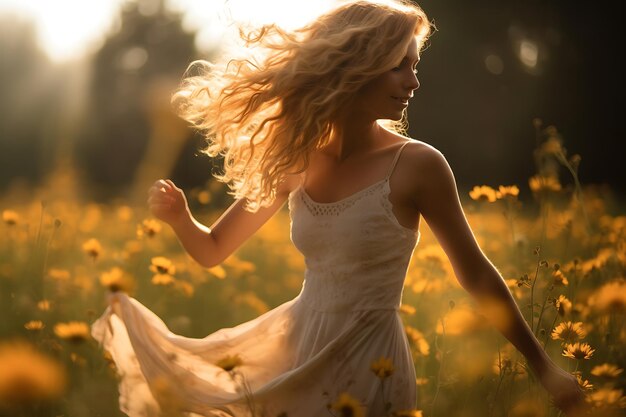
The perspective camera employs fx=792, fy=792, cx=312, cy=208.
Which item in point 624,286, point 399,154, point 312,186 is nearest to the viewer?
point 399,154

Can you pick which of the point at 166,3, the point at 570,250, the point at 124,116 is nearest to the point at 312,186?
the point at 570,250

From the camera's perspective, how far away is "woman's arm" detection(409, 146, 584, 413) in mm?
1748

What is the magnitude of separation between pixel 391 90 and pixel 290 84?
10.5 inches

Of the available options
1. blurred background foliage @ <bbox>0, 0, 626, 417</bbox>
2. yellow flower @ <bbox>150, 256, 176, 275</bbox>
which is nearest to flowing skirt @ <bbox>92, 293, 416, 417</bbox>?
blurred background foliage @ <bbox>0, 0, 626, 417</bbox>

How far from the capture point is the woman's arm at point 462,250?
1748 mm

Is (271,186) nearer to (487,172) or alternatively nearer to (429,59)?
(487,172)

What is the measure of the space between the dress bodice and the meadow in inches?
8.0

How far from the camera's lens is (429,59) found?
34.3ft

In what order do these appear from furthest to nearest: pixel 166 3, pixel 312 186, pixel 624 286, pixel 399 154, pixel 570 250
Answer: pixel 166 3 < pixel 570 250 < pixel 624 286 < pixel 312 186 < pixel 399 154

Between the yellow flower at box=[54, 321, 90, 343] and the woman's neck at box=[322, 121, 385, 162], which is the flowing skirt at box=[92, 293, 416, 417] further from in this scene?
the woman's neck at box=[322, 121, 385, 162]

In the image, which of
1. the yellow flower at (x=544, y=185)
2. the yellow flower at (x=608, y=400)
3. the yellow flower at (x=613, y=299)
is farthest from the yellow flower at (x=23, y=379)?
the yellow flower at (x=544, y=185)

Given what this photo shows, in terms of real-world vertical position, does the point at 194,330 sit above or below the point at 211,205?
above

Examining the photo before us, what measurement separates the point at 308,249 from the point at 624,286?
0.93 m

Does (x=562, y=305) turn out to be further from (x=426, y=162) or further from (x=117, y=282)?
(x=117, y=282)
